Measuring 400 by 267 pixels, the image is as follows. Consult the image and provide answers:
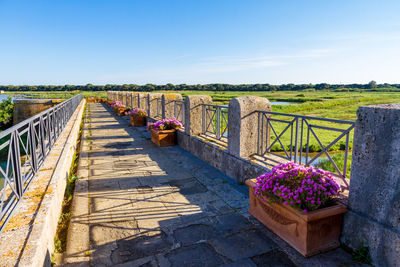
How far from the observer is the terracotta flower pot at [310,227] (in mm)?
2604

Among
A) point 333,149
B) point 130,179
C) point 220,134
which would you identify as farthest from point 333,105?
point 130,179

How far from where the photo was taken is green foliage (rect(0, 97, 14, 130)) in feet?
113

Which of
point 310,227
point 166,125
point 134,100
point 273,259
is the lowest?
point 273,259

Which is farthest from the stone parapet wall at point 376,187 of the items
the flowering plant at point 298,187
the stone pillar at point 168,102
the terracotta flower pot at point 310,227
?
the stone pillar at point 168,102

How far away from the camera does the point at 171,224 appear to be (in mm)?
3229

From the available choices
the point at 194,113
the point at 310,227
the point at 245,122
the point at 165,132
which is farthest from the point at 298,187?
the point at 165,132

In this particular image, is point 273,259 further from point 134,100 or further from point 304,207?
point 134,100

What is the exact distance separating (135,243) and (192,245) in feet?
2.01

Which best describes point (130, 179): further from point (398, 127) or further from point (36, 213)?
point (398, 127)

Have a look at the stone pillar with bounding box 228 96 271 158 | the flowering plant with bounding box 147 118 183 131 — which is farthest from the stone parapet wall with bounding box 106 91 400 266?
the flowering plant with bounding box 147 118 183 131

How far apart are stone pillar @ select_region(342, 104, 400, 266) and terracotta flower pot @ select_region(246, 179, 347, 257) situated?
5.7 inches

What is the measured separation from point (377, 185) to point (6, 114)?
42.1 meters

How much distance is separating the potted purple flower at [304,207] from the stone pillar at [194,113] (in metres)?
4.04

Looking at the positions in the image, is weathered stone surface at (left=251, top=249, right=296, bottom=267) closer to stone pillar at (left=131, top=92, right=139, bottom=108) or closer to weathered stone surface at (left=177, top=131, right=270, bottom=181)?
weathered stone surface at (left=177, top=131, right=270, bottom=181)
